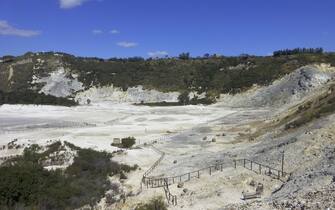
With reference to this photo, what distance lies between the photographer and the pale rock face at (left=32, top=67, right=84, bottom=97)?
112 metres

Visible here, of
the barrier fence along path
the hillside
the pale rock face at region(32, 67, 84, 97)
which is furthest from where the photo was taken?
the pale rock face at region(32, 67, 84, 97)

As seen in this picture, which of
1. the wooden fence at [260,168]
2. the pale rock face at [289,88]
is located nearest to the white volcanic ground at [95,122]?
the pale rock face at [289,88]

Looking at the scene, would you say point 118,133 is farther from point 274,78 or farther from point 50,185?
point 274,78

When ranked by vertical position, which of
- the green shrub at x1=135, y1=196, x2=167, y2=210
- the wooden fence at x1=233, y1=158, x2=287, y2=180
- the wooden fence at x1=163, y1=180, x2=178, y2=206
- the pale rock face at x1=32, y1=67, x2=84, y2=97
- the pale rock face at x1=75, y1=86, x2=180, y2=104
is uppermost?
the pale rock face at x1=32, y1=67, x2=84, y2=97

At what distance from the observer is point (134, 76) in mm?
113062

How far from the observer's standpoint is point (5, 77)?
4899 inches

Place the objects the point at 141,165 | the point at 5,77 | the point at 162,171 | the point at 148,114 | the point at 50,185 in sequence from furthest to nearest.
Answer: the point at 5,77, the point at 148,114, the point at 141,165, the point at 162,171, the point at 50,185

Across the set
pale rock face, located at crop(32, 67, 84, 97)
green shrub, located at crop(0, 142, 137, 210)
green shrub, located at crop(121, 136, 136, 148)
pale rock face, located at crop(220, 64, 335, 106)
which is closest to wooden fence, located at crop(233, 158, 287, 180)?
green shrub, located at crop(0, 142, 137, 210)

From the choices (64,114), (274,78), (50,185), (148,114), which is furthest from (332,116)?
(274,78)

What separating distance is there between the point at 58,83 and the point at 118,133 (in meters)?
66.2

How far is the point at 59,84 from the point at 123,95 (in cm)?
1789

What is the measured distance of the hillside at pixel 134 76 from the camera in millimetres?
96188

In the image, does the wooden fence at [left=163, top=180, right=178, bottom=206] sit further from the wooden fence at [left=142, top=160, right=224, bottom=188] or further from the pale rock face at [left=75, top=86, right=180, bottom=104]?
the pale rock face at [left=75, top=86, right=180, bottom=104]

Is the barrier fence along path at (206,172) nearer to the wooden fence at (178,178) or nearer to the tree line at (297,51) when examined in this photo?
the wooden fence at (178,178)
